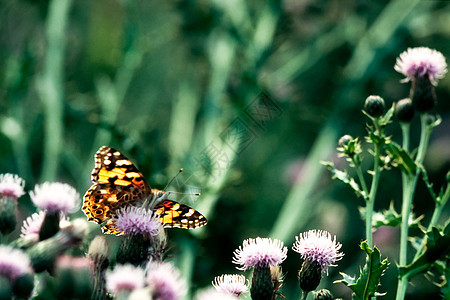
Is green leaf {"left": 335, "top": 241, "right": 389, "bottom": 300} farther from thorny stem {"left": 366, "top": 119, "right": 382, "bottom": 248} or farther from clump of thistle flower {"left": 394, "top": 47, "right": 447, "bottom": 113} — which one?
clump of thistle flower {"left": 394, "top": 47, "right": 447, "bottom": 113}

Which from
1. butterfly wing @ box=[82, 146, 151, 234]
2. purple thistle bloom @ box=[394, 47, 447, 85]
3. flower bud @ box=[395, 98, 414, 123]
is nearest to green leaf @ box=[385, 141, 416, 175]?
flower bud @ box=[395, 98, 414, 123]

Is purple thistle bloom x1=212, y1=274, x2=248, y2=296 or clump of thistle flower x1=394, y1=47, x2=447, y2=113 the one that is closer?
purple thistle bloom x1=212, y1=274, x2=248, y2=296

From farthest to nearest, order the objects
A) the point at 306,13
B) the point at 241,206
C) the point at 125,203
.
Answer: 1. the point at 306,13
2. the point at 241,206
3. the point at 125,203

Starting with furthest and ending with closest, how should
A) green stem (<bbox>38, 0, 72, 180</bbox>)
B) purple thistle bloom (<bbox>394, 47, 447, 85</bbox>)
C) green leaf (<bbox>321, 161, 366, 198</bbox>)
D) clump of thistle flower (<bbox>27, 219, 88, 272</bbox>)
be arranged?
1. green stem (<bbox>38, 0, 72, 180</bbox>)
2. purple thistle bloom (<bbox>394, 47, 447, 85</bbox>)
3. green leaf (<bbox>321, 161, 366, 198</bbox>)
4. clump of thistle flower (<bbox>27, 219, 88, 272</bbox>)

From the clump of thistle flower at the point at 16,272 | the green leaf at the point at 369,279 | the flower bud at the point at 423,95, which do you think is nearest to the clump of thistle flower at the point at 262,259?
the green leaf at the point at 369,279

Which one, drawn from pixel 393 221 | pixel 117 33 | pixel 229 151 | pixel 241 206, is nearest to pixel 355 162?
pixel 393 221

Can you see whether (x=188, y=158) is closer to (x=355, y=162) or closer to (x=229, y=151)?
(x=229, y=151)
